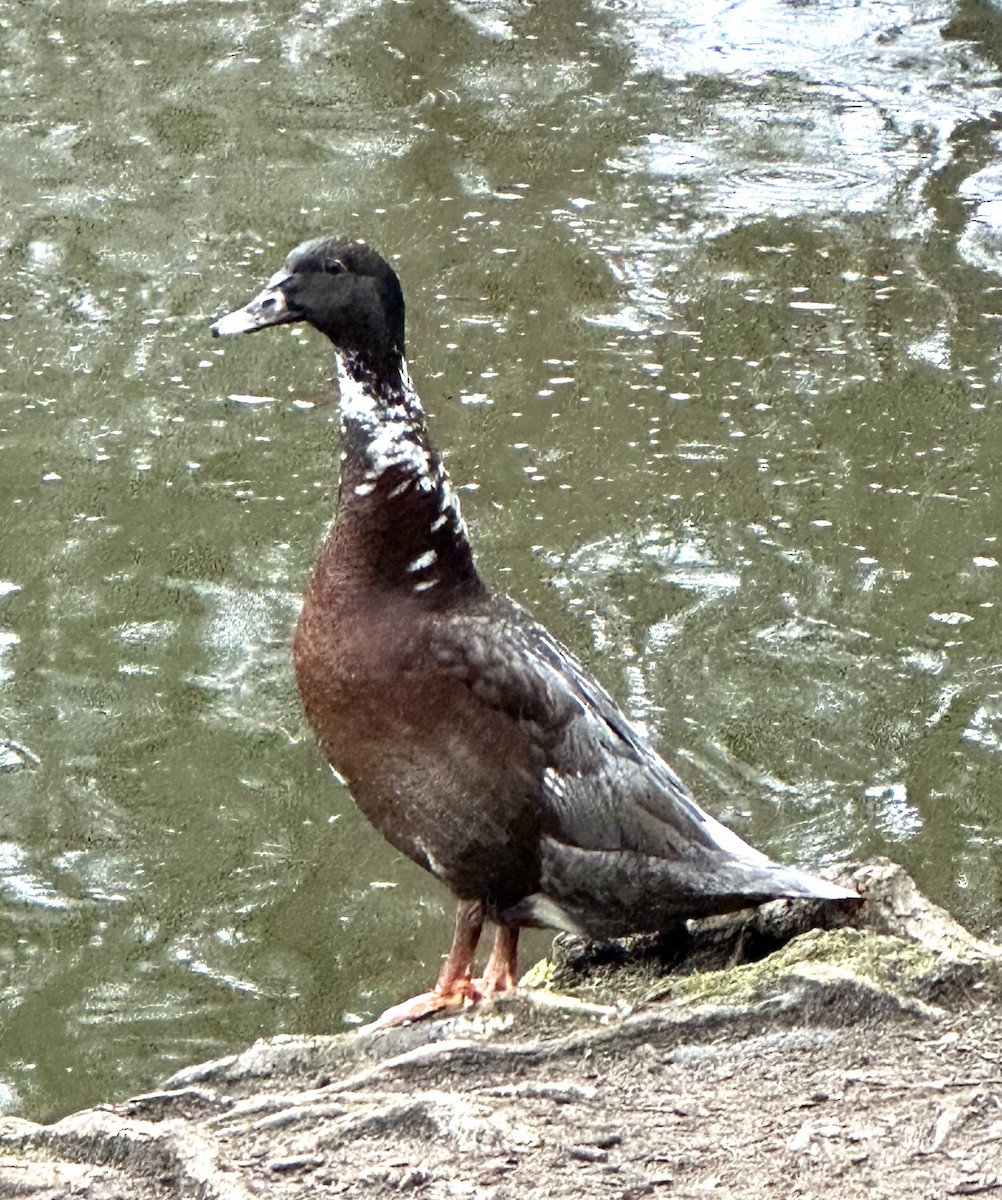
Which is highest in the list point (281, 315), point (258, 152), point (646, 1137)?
point (281, 315)

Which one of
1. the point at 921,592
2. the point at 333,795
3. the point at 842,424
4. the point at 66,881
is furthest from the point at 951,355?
the point at 66,881

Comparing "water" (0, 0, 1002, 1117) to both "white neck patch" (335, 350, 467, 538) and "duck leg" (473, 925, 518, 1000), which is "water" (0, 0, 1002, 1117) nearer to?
Answer: "duck leg" (473, 925, 518, 1000)

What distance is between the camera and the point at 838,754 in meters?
6.33

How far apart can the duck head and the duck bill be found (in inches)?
1.0

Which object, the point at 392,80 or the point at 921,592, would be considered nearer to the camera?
the point at 921,592

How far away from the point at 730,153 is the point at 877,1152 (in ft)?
22.6

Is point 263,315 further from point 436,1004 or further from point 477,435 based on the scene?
point 477,435

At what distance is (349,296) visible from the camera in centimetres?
415

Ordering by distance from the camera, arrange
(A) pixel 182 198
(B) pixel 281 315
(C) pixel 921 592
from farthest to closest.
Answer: (A) pixel 182 198, (C) pixel 921 592, (B) pixel 281 315

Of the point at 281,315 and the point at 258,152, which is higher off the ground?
the point at 281,315

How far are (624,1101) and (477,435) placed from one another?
433 centimetres

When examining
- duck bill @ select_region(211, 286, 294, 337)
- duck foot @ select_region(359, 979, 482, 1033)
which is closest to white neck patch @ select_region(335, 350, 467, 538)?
duck bill @ select_region(211, 286, 294, 337)

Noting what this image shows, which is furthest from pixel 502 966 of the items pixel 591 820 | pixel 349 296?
pixel 349 296

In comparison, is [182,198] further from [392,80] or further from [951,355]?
[951,355]
